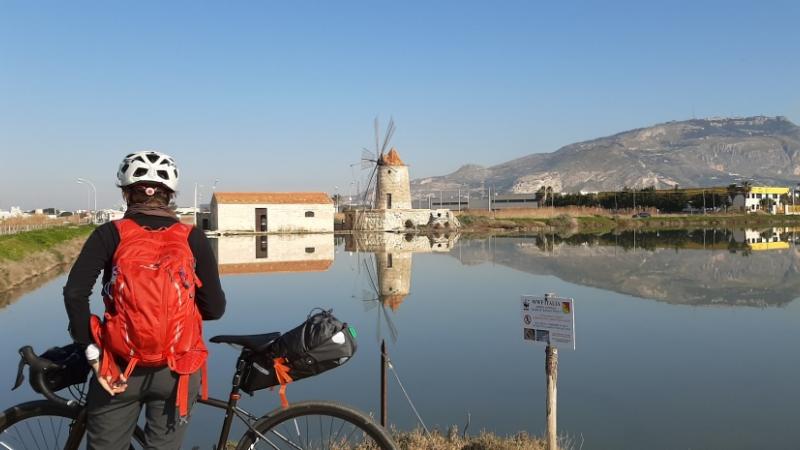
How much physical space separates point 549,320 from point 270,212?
133ft

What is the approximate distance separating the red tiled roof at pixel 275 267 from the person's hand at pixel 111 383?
1760 cm

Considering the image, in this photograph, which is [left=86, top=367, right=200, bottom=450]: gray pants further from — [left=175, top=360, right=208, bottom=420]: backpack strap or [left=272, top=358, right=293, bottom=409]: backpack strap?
[left=272, top=358, right=293, bottom=409]: backpack strap

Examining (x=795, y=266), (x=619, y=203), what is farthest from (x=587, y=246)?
(x=619, y=203)

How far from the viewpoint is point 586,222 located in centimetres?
5738

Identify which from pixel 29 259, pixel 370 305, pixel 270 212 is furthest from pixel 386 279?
pixel 270 212

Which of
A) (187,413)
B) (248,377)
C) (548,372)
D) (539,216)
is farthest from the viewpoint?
(539,216)

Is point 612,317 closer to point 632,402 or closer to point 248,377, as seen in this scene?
point 632,402

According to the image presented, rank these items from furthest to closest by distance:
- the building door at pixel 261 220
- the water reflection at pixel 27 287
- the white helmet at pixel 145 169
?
the building door at pixel 261 220
the water reflection at pixel 27 287
the white helmet at pixel 145 169

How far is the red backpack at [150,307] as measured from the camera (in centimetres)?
225

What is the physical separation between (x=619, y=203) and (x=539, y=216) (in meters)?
21.6

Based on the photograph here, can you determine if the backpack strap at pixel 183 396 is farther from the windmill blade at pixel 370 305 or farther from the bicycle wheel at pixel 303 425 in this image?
the windmill blade at pixel 370 305

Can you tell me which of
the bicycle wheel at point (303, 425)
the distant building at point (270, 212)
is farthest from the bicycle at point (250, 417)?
the distant building at point (270, 212)

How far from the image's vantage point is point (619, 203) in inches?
3127

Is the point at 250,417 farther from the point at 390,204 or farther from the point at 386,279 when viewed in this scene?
the point at 390,204
